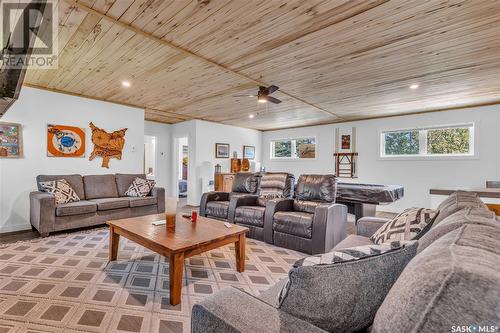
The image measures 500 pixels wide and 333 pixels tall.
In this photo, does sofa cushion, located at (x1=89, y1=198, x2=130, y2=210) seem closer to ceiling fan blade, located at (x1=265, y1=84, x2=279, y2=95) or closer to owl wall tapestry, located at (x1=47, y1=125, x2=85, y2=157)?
owl wall tapestry, located at (x1=47, y1=125, x2=85, y2=157)

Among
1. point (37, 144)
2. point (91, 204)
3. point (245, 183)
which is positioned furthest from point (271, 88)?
point (37, 144)

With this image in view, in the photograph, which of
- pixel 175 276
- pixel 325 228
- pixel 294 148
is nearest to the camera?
pixel 175 276

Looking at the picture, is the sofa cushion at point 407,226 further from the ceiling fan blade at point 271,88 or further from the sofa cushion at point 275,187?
the ceiling fan blade at point 271,88

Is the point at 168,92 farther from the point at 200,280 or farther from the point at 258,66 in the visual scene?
the point at 200,280

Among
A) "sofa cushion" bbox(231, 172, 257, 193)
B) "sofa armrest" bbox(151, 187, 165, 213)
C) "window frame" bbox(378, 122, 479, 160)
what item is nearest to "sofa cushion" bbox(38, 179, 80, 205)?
"sofa armrest" bbox(151, 187, 165, 213)

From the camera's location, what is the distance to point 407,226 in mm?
1704

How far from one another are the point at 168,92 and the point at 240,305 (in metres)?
4.27

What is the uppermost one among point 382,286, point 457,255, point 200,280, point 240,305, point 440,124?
point 440,124

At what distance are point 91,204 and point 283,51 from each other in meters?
3.71

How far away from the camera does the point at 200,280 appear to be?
236cm

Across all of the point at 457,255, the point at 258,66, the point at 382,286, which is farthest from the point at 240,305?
the point at 258,66

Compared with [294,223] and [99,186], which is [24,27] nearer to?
[99,186]

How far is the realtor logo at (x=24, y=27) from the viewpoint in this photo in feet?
6.48

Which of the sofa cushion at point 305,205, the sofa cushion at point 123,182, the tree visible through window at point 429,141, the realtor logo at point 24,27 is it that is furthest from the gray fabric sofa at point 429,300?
the tree visible through window at point 429,141
